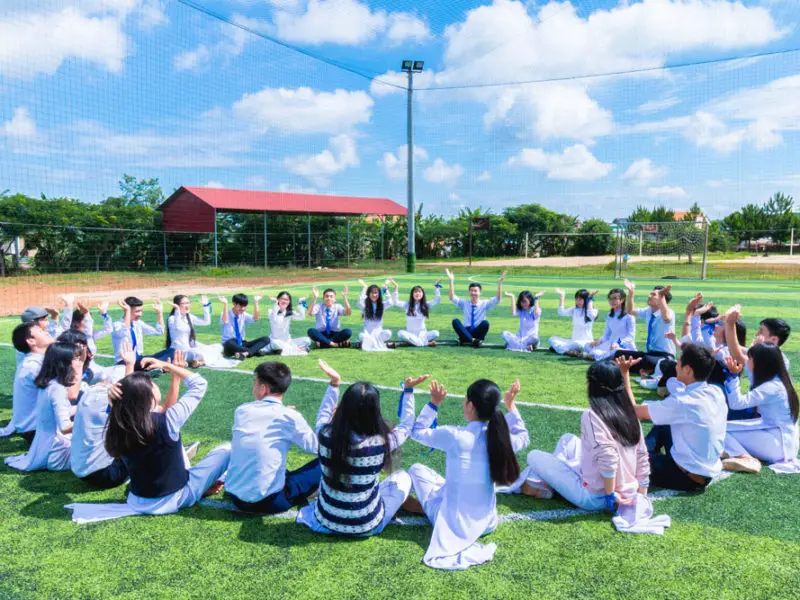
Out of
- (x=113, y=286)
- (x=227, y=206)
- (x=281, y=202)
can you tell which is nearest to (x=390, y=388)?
(x=113, y=286)

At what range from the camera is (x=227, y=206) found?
28422mm

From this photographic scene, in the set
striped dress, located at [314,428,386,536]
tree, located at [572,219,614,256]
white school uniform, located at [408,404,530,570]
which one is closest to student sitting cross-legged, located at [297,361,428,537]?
striped dress, located at [314,428,386,536]

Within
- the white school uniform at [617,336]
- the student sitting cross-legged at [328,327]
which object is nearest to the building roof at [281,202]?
the student sitting cross-legged at [328,327]

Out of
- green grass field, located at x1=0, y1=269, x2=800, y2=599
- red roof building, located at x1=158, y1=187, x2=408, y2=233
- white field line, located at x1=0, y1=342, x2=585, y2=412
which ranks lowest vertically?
green grass field, located at x1=0, y1=269, x2=800, y2=599

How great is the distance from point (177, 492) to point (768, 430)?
4.82 metres

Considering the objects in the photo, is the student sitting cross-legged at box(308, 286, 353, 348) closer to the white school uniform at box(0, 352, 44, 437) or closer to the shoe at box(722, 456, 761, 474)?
the white school uniform at box(0, 352, 44, 437)

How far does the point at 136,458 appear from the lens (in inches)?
159

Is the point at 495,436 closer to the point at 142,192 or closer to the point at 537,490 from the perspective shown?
the point at 537,490

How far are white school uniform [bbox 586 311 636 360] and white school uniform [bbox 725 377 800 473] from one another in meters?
3.94

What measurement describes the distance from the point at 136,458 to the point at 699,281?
997 inches

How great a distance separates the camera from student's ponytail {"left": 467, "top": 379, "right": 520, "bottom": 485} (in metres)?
3.66

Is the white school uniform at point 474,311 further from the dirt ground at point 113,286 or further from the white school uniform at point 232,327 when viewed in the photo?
the dirt ground at point 113,286

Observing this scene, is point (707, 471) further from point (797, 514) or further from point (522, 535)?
point (522, 535)

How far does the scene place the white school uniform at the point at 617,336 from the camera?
9.20m
